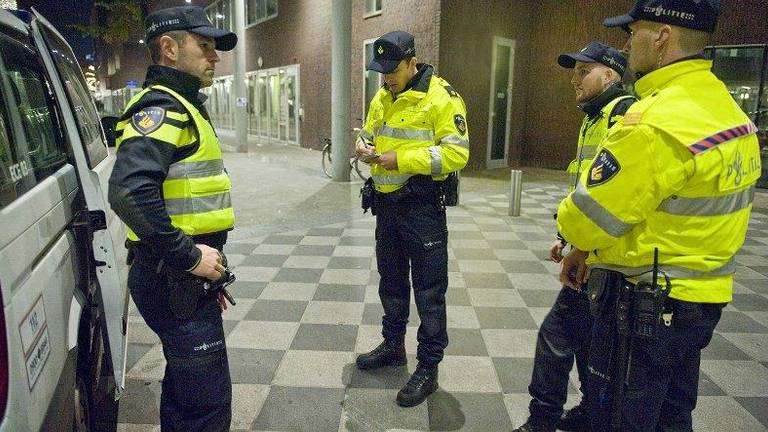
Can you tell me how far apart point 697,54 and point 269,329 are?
311cm

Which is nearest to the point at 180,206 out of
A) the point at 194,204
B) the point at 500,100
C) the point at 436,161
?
the point at 194,204

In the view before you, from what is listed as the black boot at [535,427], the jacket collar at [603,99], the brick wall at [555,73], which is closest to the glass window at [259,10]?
the brick wall at [555,73]

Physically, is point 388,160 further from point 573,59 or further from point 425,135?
point 573,59

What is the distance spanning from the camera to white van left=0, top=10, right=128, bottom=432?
131 cm

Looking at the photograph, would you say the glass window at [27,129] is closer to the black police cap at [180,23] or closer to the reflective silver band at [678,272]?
the black police cap at [180,23]

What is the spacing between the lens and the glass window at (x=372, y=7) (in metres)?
12.8

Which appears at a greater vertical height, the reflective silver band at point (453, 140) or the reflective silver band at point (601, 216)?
the reflective silver band at point (453, 140)

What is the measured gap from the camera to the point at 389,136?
2.92m

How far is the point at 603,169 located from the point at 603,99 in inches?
43.8

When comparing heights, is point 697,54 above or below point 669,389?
above

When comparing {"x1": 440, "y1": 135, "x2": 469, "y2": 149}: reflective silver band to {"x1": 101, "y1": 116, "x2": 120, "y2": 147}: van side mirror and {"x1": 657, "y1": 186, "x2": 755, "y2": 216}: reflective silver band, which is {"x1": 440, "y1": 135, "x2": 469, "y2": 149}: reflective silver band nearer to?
{"x1": 657, "y1": 186, "x2": 755, "y2": 216}: reflective silver band

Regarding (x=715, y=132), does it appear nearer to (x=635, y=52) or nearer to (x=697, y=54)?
(x=697, y=54)

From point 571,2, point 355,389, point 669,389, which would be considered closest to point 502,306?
point 355,389

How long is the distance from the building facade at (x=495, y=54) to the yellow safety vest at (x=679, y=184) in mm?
9435
